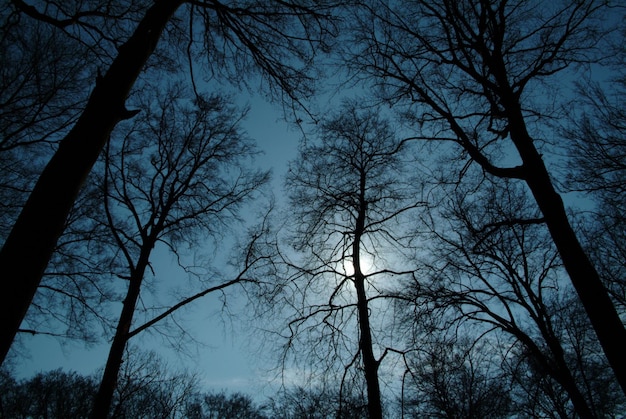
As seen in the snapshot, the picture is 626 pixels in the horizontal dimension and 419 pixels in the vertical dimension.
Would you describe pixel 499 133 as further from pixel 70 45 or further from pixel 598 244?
pixel 598 244

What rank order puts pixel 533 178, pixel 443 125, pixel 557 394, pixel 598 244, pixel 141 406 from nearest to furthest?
pixel 533 178
pixel 443 125
pixel 598 244
pixel 557 394
pixel 141 406

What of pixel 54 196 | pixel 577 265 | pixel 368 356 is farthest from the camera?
pixel 368 356

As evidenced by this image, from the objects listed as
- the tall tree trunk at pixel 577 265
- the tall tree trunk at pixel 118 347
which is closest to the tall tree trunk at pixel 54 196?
the tall tree trunk at pixel 118 347

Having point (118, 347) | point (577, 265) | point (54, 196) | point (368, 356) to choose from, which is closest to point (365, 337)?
point (368, 356)

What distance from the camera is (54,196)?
2281 millimetres

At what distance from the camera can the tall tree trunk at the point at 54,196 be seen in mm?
1982

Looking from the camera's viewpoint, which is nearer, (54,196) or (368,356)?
(54,196)

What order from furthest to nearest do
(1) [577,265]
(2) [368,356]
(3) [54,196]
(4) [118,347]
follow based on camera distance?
(2) [368,356] → (4) [118,347] → (1) [577,265] → (3) [54,196]

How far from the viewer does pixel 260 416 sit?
3984cm

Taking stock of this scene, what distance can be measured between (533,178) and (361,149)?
504 centimetres

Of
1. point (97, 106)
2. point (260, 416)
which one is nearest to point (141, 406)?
point (260, 416)

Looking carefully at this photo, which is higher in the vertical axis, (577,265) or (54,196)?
(577,265)

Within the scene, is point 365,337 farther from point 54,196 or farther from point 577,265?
point 54,196

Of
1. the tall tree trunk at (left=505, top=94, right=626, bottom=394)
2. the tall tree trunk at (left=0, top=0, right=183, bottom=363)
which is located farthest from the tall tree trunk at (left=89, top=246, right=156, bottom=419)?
the tall tree trunk at (left=505, top=94, right=626, bottom=394)
